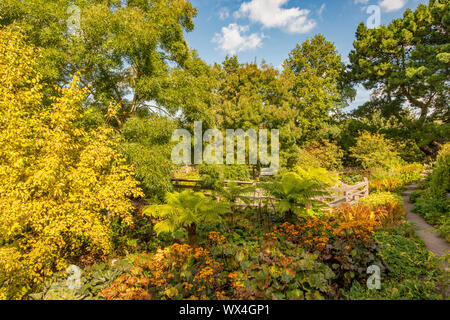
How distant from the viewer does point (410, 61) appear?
13492mm

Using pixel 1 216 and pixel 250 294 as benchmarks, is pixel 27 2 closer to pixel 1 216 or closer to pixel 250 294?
pixel 1 216

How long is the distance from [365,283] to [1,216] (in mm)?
5501

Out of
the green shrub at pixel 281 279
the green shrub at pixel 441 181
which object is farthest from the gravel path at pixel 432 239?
the green shrub at pixel 281 279

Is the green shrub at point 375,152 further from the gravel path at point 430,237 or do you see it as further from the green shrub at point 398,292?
the green shrub at point 398,292

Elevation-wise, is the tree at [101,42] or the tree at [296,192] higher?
the tree at [101,42]

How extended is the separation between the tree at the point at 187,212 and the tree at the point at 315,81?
43.7ft

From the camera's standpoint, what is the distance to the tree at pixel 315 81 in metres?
16.6

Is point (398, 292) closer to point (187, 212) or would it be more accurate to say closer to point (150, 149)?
point (187, 212)

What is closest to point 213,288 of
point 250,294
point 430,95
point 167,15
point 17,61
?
point 250,294

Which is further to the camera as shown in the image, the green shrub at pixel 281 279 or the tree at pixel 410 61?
the tree at pixel 410 61

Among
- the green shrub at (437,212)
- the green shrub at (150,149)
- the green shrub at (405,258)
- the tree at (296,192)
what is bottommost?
the green shrub at (405,258)

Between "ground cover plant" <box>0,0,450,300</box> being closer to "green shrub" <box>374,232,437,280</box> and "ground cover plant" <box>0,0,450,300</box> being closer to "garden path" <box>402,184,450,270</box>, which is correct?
"green shrub" <box>374,232,437,280</box>

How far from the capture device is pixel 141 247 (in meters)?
5.71

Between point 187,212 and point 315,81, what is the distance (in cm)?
1592
